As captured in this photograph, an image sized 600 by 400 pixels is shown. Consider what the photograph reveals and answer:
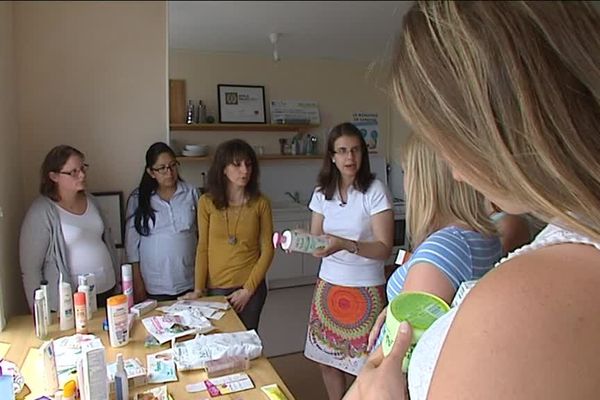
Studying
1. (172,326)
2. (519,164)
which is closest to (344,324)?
(172,326)

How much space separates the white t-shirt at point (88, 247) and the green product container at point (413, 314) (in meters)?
1.06

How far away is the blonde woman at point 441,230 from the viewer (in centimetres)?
67

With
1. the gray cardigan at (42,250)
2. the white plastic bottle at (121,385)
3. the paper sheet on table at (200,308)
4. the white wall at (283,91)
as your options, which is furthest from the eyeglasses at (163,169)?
the white plastic bottle at (121,385)

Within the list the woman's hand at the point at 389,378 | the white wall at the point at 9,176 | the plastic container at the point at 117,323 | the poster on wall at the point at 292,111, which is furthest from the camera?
the poster on wall at the point at 292,111

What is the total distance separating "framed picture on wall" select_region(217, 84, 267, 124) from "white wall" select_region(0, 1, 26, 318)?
0.59 m

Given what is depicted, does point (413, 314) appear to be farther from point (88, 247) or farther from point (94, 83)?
point (94, 83)

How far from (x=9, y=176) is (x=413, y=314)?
1.23 metres

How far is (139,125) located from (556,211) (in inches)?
55.0

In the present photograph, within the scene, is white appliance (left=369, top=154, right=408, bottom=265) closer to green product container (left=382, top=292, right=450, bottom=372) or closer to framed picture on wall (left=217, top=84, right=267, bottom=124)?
framed picture on wall (left=217, top=84, right=267, bottom=124)

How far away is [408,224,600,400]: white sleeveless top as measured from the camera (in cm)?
32

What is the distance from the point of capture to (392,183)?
163 centimetres

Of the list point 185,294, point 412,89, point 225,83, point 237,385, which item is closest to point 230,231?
point 185,294

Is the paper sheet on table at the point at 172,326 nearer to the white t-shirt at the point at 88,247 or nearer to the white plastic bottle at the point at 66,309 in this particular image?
the white plastic bottle at the point at 66,309

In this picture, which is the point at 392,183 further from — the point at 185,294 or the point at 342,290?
the point at 185,294
